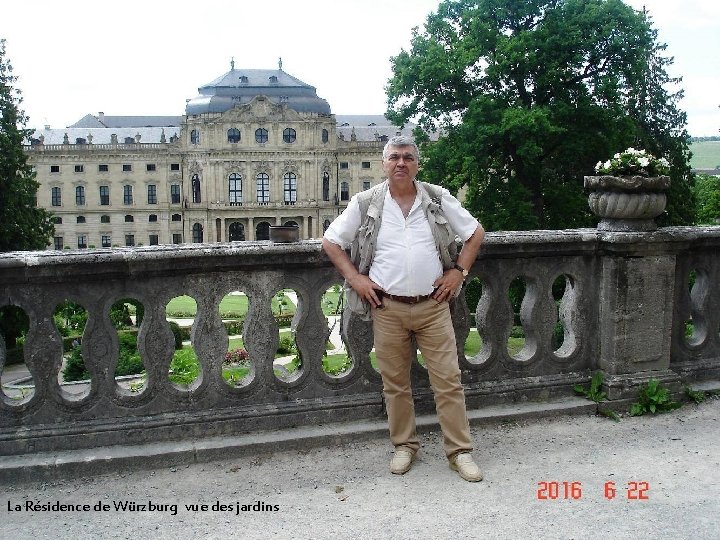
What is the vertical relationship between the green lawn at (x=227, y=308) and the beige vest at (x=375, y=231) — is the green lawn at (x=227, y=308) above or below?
below

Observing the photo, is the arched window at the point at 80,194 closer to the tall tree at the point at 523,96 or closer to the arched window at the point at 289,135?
the arched window at the point at 289,135

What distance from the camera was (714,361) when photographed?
4.94 m

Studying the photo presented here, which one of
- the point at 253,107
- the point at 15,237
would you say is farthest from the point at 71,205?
the point at 15,237

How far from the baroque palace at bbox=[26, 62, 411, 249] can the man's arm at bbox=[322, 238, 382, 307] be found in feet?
230

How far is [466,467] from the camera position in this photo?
11.6 ft

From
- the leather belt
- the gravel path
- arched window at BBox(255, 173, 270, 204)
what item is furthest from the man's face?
arched window at BBox(255, 173, 270, 204)

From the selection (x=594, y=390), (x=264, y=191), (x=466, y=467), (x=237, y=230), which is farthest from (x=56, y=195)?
(x=466, y=467)

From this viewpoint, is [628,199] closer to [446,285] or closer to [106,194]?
[446,285]

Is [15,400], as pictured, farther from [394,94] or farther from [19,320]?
[394,94]

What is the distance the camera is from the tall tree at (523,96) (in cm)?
2494

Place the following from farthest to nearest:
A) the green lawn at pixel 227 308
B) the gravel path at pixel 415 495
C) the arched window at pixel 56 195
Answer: the arched window at pixel 56 195, the green lawn at pixel 227 308, the gravel path at pixel 415 495

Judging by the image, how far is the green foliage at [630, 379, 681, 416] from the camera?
443 cm

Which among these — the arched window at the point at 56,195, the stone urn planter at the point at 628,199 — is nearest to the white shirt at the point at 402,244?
the stone urn planter at the point at 628,199

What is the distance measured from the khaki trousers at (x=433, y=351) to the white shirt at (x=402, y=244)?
12 centimetres
